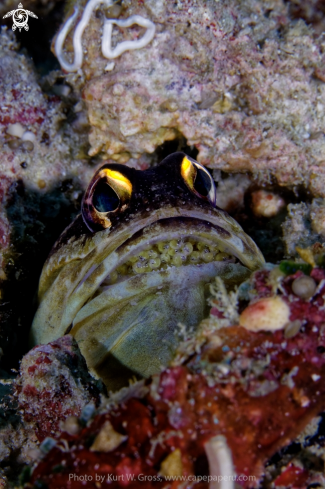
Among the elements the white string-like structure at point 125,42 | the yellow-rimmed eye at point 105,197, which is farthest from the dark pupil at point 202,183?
the white string-like structure at point 125,42

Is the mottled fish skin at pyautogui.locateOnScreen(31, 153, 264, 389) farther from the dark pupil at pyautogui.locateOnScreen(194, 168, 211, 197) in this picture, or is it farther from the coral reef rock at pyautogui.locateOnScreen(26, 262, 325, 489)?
the coral reef rock at pyautogui.locateOnScreen(26, 262, 325, 489)

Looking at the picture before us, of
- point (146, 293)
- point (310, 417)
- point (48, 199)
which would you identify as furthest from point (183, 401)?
point (48, 199)

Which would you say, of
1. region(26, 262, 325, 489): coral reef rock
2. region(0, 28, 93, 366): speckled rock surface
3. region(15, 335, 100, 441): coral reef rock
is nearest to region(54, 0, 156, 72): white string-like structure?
region(0, 28, 93, 366): speckled rock surface

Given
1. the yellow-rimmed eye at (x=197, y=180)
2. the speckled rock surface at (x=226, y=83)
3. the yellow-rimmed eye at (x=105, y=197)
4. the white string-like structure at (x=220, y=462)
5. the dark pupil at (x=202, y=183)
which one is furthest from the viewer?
the speckled rock surface at (x=226, y=83)

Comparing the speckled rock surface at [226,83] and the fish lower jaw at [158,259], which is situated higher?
the speckled rock surface at [226,83]

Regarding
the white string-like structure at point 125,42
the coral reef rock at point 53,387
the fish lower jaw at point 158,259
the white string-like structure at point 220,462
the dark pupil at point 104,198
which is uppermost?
the white string-like structure at point 125,42

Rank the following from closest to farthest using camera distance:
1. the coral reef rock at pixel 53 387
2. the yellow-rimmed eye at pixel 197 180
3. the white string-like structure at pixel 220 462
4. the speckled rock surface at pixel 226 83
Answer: the white string-like structure at pixel 220 462, the coral reef rock at pixel 53 387, the yellow-rimmed eye at pixel 197 180, the speckled rock surface at pixel 226 83

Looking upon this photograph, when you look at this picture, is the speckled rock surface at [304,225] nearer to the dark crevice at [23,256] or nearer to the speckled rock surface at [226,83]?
the speckled rock surface at [226,83]
